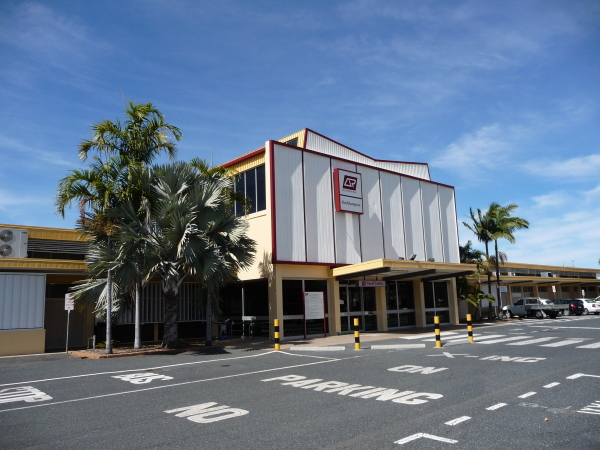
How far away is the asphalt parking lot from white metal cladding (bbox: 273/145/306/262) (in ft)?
25.4

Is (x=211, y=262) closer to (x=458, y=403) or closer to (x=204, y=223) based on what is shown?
(x=204, y=223)

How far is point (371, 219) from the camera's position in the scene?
26.0 metres

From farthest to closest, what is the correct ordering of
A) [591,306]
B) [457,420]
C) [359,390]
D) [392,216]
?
1. [591,306]
2. [392,216]
3. [359,390]
4. [457,420]

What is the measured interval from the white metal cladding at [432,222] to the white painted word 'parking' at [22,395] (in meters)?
23.4

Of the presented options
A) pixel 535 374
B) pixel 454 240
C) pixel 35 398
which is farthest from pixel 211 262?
pixel 454 240

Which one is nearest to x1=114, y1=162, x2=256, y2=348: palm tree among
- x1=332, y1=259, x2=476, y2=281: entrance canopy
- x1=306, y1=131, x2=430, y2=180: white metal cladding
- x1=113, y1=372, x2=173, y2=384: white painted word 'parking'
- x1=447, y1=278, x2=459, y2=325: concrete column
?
x1=113, y1=372, x2=173, y2=384: white painted word 'parking'

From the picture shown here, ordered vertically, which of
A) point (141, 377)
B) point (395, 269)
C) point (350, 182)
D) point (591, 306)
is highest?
point (350, 182)

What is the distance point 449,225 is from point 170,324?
20320mm

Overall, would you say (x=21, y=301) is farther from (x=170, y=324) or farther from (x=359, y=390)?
(x=359, y=390)

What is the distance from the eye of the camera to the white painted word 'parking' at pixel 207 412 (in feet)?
24.2

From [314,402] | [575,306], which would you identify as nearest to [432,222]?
[575,306]

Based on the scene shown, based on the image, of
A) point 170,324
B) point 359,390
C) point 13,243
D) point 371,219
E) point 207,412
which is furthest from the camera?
point 371,219

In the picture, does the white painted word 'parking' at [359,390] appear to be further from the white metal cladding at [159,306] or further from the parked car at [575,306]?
the parked car at [575,306]

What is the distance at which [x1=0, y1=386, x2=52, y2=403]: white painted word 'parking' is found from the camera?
9391mm
